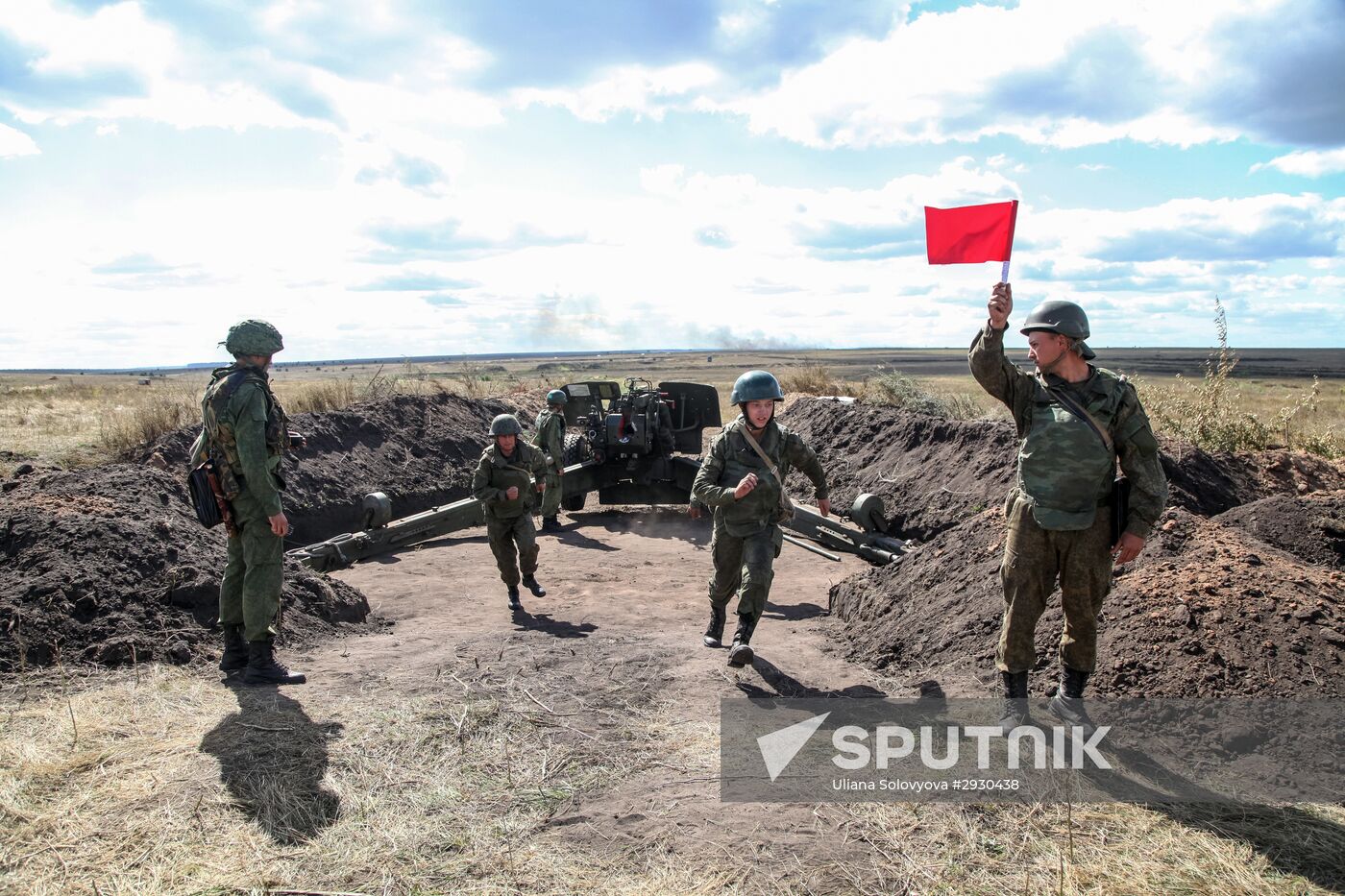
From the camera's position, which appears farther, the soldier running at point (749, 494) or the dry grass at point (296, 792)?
the soldier running at point (749, 494)

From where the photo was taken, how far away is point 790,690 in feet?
17.1

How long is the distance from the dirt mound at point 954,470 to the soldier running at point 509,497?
4.44 m

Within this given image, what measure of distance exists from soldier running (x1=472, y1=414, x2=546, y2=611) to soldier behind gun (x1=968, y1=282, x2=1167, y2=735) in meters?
4.37

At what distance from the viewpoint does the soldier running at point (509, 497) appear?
7.62 meters

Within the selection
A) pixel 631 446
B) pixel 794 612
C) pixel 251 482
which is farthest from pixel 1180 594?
pixel 631 446

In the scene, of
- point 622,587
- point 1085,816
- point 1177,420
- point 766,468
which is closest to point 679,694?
point 766,468

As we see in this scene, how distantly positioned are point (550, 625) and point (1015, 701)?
3.78 meters

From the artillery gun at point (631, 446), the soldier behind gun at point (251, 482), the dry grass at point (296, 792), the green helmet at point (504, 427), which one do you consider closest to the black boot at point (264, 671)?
the soldier behind gun at point (251, 482)

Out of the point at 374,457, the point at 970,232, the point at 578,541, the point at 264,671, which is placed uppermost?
the point at 970,232

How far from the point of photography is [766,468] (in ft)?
18.4

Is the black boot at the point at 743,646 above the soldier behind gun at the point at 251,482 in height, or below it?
below

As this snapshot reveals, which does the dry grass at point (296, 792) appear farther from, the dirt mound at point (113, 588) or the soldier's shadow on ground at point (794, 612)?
the soldier's shadow on ground at point (794, 612)

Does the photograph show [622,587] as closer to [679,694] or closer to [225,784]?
[679,694]

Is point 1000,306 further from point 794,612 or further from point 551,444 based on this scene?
point 551,444
